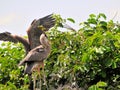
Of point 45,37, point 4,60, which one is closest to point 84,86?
point 45,37

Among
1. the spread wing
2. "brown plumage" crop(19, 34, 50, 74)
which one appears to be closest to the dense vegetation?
"brown plumage" crop(19, 34, 50, 74)

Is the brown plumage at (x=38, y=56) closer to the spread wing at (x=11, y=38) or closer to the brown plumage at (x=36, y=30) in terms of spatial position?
the brown plumage at (x=36, y=30)

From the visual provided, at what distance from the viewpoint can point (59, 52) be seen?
5.53 m

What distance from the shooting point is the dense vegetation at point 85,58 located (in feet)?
15.6

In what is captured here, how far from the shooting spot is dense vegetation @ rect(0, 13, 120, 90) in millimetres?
4758

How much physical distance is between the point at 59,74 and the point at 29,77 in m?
0.67

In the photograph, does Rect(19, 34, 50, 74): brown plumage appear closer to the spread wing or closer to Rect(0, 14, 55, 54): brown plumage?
Rect(0, 14, 55, 54): brown plumage

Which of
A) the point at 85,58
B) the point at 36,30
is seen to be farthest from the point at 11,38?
the point at 85,58

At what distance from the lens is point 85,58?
186 inches

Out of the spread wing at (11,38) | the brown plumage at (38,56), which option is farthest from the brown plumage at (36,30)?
the brown plumage at (38,56)

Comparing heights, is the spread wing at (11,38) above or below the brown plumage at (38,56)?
above

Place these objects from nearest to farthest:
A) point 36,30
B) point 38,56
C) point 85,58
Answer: point 85,58, point 38,56, point 36,30

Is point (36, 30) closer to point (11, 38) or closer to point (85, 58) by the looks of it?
point (11, 38)

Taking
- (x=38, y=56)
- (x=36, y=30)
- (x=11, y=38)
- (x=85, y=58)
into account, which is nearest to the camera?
(x=85, y=58)
